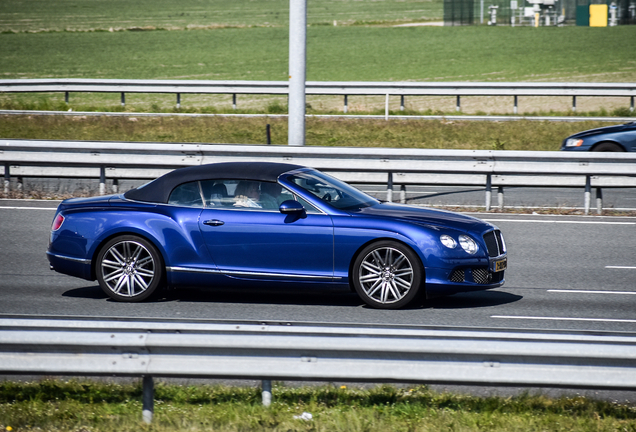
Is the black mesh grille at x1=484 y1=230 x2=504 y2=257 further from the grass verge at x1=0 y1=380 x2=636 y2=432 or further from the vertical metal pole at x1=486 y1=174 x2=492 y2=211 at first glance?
the vertical metal pole at x1=486 y1=174 x2=492 y2=211

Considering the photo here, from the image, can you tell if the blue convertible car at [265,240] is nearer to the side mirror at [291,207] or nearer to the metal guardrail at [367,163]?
the side mirror at [291,207]

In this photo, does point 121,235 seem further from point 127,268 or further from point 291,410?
point 291,410

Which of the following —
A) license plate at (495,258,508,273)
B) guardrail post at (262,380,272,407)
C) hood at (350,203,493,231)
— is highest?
hood at (350,203,493,231)

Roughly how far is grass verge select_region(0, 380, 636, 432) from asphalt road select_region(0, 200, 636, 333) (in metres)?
1.89

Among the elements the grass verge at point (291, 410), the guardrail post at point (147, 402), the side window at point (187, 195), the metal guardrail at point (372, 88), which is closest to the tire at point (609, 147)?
the metal guardrail at point (372, 88)

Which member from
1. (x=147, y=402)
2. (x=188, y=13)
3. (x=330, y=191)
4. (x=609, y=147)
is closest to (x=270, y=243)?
(x=330, y=191)

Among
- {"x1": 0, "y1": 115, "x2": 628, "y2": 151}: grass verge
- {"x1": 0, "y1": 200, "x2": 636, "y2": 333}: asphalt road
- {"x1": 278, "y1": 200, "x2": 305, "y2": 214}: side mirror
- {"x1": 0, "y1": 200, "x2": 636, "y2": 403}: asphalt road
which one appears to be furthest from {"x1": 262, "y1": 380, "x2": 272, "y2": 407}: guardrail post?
{"x1": 0, "y1": 115, "x2": 628, "y2": 151}: grass verge

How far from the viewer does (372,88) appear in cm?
2534

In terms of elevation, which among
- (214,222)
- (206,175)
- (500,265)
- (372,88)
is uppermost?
(372,88)

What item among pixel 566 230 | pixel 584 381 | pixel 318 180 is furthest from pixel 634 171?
pixel 584 381

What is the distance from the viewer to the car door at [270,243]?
7.93 meters

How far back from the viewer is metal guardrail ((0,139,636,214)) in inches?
542

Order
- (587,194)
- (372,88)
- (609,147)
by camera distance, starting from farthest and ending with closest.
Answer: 1. (372,88)
2. (609,147)
3. (587,194)

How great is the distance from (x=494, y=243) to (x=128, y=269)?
350 cm
